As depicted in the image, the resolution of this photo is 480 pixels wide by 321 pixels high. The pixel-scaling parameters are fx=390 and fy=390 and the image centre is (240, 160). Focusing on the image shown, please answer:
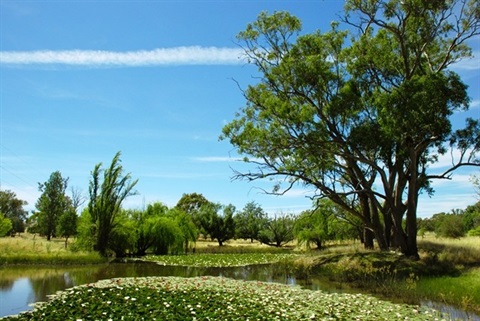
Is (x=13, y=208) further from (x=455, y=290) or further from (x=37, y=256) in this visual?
(x=455, y=290)

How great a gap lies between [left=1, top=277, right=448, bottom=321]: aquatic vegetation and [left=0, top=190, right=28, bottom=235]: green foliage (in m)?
75.1

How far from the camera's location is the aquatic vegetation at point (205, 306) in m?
9.49

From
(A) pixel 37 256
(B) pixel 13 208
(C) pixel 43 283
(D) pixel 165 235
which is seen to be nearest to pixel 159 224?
(D) pixel 165 235

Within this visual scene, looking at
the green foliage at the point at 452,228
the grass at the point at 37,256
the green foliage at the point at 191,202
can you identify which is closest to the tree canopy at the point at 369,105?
the grass at the point at 37,256

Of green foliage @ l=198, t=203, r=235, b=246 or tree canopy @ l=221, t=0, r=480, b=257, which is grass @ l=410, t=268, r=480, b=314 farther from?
green foliage @ l=198, t=203, r=235, b=246

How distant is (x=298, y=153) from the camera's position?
80.0 feet

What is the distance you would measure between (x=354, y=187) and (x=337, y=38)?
10386 millimetres

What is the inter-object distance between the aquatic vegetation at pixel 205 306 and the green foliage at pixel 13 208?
75129mm

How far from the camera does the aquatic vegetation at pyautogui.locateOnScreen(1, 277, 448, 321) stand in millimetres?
9492

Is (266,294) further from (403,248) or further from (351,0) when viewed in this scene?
(351,0)

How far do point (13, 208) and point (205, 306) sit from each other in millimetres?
97241

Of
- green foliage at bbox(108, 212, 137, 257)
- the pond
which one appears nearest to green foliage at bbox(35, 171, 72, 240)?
green foliage at bbox(108, 212, 137, 257)

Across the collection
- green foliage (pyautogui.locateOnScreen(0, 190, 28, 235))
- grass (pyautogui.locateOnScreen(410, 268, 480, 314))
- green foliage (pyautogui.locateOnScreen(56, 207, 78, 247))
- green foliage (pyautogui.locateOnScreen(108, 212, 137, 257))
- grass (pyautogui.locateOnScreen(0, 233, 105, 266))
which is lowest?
grass (pyautogui.locateOnScreen(410, 268, 480, 314))

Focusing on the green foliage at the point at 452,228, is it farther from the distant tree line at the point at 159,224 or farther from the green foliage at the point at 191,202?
the green foliage at the point at 191,202
